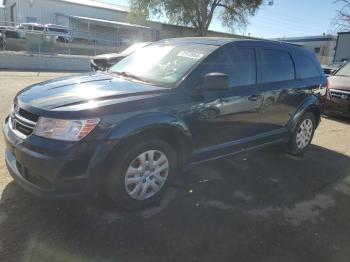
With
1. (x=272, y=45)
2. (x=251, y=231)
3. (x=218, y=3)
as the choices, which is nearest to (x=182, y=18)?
(x=218, y=3)

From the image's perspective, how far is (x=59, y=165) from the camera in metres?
2.79

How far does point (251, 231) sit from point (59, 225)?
1820 mm

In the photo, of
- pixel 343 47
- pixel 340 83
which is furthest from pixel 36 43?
pixel 343 47

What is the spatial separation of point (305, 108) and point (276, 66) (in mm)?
1043

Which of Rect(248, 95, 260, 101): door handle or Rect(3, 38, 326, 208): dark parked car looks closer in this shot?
Rect(3, 38, 326, 208): dark parked car

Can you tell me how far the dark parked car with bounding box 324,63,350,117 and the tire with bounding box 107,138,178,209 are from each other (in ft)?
22.3

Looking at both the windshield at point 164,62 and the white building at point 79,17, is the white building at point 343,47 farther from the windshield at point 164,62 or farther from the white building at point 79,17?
the windshield at point 164,62

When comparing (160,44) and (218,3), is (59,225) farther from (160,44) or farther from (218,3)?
(218,3)

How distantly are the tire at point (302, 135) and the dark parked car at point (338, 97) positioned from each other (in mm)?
3483

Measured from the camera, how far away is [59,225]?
3070 millimetres

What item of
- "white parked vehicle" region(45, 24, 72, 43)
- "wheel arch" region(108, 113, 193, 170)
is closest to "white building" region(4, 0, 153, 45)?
"white parked vehicle" region(45, 24, 72, 43)

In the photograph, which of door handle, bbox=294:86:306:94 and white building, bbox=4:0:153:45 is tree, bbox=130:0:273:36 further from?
door handle, bbox=294:86:306:94

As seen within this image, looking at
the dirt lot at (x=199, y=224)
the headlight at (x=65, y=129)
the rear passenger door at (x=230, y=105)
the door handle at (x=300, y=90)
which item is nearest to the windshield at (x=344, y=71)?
the door handle at (x=300, y=90)

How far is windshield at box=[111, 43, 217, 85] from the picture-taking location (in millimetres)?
3748
